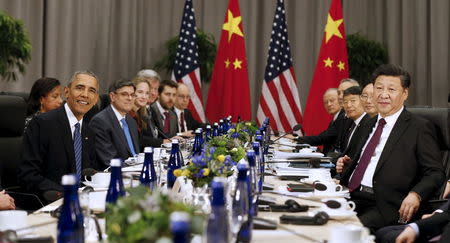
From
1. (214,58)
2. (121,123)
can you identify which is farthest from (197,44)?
(121,123)

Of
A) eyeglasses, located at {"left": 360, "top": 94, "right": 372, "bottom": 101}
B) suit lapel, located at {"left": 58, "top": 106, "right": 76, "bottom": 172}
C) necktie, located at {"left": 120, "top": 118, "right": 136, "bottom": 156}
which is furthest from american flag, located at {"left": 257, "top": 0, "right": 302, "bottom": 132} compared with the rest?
suit lapel, located at {"left": 58, "top": 106, "right": 76, "bottom": 172}

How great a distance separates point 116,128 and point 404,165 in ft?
7.30

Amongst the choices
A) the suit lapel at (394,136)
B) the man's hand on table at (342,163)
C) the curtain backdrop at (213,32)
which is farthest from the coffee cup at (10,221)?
the curtain backdrop at (213,32)

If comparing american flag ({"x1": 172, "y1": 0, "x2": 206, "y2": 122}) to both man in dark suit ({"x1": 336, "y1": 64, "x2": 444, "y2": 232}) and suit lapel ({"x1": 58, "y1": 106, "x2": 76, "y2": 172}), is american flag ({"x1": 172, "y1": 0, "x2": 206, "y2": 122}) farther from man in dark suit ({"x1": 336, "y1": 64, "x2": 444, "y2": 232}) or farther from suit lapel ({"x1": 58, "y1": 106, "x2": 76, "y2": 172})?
man in dark suit ({"x1": 336, "y1": 64, "x2": 444, "y2": 232})

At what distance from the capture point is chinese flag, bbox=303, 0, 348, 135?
802 centimetres

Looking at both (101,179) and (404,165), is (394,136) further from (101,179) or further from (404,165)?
(101,179)

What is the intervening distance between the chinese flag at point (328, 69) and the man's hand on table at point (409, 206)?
5.11 metres

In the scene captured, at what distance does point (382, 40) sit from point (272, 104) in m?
2.42

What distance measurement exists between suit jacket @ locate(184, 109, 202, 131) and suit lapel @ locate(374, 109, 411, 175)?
15.7 feet

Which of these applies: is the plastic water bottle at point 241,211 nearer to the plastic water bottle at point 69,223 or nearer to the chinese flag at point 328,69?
the plastic water bottle at point 69,223

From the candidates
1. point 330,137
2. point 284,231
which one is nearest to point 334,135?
point 330,137

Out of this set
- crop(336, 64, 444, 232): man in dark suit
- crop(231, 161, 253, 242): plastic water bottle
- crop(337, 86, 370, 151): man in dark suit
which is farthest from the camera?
crop(337, 86, 370, 151): man in dark suit

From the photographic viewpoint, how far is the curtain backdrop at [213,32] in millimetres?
8320

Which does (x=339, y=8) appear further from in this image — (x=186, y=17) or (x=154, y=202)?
(x=154, y=202)
